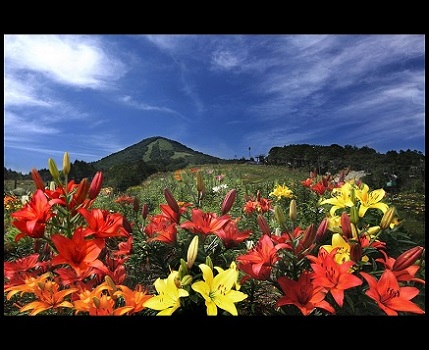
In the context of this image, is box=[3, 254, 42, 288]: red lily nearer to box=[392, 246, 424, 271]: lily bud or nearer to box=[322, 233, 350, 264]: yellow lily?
box=[322, 233, 350, 264]: yellow lily

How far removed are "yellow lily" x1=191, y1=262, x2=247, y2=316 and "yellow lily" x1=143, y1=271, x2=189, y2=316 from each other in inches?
2.2

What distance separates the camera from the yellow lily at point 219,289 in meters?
0.94

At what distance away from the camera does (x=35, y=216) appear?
1036mm

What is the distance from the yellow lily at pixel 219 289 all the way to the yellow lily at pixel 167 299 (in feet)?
0.18

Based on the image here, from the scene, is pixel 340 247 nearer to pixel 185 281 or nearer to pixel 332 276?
pixel 332 276

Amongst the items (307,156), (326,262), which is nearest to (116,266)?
(326,262)

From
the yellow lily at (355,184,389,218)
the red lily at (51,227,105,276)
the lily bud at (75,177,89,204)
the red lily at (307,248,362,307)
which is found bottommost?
the red lily at (307,248,362,307)

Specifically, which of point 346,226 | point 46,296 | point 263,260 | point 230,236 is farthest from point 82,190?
point 346,226

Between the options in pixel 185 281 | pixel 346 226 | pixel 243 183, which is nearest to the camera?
pixel 185 281

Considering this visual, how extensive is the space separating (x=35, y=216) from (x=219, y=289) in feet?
1.78

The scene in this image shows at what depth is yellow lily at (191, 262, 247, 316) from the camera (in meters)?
0.94

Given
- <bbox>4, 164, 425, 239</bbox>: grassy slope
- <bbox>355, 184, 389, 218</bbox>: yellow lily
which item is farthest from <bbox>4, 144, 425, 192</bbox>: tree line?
<bbox>355, 184, 389, 218</bbox>: yellow lily
